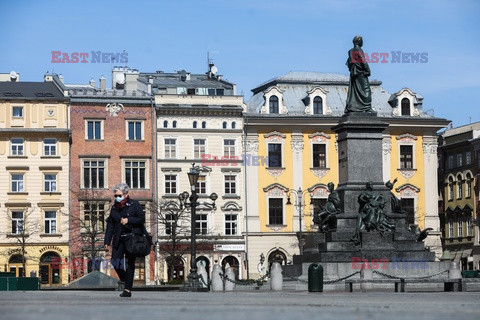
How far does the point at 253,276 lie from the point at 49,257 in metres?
13.3

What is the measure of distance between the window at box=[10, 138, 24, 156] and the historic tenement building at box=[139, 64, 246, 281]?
29.1ft

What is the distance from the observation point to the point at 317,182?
81188 mm

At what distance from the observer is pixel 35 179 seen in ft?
254

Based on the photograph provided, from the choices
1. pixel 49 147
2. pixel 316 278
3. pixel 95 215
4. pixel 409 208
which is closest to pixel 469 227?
pixel 409 208

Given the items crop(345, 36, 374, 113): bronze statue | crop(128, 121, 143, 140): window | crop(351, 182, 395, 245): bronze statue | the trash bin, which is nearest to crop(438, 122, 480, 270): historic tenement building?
crop(128, 121, 143, 140): window

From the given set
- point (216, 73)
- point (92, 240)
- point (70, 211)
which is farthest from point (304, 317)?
point (216, 73)

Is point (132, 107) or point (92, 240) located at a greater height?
point (132, 107)

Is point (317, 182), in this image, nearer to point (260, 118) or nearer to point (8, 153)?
point (260, 118)

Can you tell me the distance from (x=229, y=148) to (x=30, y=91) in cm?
1375

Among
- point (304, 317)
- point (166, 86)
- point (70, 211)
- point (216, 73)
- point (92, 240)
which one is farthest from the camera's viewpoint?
point (216, 73)

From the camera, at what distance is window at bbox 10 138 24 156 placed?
254 ft

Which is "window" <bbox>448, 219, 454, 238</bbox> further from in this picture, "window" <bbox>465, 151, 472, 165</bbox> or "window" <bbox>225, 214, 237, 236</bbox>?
"window" <bbox>225, 214, 237, 236</bbox>

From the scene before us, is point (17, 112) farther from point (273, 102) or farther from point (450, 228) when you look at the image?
point (450, 228)

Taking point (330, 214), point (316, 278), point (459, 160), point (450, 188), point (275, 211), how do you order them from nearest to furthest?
point (316, 278), point (330, 214), point (275, 211), point (459, 160), point (450, 188)
